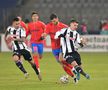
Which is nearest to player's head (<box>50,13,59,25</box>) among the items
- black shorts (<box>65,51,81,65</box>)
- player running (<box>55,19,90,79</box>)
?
player running (<box>55,19,90,79</box>)

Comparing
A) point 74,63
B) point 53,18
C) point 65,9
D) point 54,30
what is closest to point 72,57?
point 74,63

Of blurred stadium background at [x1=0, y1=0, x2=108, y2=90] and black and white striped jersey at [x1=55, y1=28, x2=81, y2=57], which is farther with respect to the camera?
blurred stadium background at [x1=0, y1=0, x2=108, y2=90]

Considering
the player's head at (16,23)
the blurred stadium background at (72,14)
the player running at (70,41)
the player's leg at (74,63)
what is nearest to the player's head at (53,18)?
the player running at (70,41)

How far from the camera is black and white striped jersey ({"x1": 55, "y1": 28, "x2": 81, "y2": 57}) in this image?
50.4ft

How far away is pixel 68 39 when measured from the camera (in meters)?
15.5

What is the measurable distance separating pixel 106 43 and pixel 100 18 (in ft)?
14.5

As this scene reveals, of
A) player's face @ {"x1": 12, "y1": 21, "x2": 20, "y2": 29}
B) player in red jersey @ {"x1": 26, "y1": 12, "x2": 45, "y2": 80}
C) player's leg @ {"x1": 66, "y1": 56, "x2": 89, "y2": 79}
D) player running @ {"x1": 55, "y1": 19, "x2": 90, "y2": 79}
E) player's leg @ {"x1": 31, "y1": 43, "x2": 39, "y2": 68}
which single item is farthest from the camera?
player in red jersey @ {"x1": 26, "y1": 12, "x2": 45, "y2": 80}

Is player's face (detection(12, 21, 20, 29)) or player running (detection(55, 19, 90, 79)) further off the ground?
player's face (detection(12, 21, 20, 29))

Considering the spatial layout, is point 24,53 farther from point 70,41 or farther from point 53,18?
point 70,41

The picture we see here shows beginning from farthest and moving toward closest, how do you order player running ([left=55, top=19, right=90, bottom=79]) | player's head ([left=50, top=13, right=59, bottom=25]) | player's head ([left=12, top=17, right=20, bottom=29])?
player's head ([left=12, top=17, right=20, bottom=29]) → player's head ([left=50, top=13, right=59, bottom=25]) → player running ([left=55, top=19, right=90, bottom=79])

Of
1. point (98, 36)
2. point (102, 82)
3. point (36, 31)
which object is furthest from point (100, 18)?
point (102, 82)

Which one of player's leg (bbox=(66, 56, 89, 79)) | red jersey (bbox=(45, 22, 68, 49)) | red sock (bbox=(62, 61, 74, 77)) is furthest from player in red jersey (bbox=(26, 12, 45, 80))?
player's leg (bbox=(66, 56, 89, 79))

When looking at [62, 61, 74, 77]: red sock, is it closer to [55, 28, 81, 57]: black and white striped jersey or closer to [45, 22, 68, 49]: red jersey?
[55, 28, 81, 57]: black and white striped jersey

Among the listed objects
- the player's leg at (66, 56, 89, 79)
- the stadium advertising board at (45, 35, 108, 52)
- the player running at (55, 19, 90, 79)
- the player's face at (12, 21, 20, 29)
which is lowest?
the stadium advertising board at (45, 35, 108, 52)
